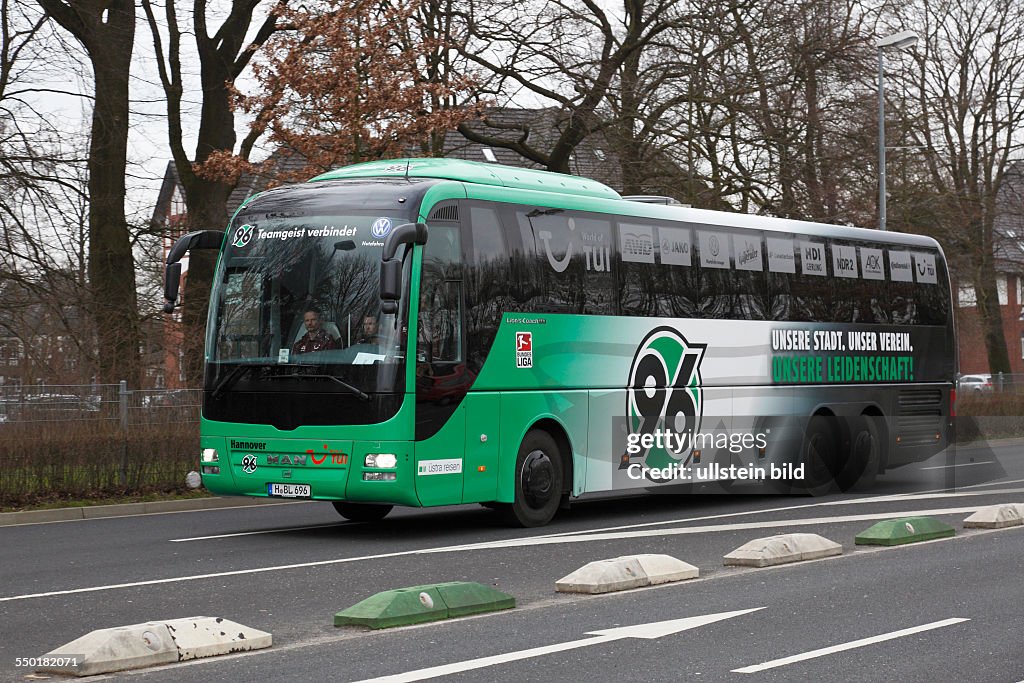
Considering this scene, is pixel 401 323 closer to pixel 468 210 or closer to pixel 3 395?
pixel 468 210

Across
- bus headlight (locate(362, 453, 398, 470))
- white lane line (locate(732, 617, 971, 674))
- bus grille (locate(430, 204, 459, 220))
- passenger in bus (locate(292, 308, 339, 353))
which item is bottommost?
white lane line (locate(732, 617, 971, 674))

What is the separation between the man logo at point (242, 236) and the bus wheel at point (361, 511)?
330 centimetres

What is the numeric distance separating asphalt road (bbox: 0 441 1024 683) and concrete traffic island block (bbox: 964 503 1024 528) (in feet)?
0.63

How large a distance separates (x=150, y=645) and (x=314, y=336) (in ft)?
22.4

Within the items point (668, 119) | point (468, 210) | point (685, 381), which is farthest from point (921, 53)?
point (468, 210)

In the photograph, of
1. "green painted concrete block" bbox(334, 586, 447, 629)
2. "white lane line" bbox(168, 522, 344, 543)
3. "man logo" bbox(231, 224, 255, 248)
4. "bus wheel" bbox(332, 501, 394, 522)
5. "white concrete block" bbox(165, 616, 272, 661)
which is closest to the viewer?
"white concrete block" bbox(165, 616, 272, 661)

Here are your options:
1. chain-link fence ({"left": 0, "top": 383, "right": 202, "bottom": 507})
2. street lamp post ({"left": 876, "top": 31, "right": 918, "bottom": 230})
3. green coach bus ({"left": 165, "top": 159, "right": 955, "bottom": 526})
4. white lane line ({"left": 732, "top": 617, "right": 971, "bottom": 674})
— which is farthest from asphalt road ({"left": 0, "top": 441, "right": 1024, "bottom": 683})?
street lamp post ({"left": 876, "top": 31, "right": 918, "bottom": 230})

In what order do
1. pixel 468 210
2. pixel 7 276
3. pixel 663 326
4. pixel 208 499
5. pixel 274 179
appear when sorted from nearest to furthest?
pixel 468 210 < pixel 663 326 < pixel 208 499 < pixel 7 276 < pixel 274 179

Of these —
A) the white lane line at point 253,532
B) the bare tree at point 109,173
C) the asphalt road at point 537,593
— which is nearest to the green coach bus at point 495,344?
the white lane line at point 253,532

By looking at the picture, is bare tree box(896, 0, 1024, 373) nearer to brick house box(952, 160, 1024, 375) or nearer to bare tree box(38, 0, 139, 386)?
brick house box(952, 160, 1024, 375)

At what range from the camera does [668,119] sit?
3112 centimetres

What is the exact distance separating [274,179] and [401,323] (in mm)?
11326

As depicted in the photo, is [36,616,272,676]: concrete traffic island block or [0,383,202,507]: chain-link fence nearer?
[36,616,272,676]: concrete traffic island block

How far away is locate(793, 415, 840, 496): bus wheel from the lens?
64.8 feet
